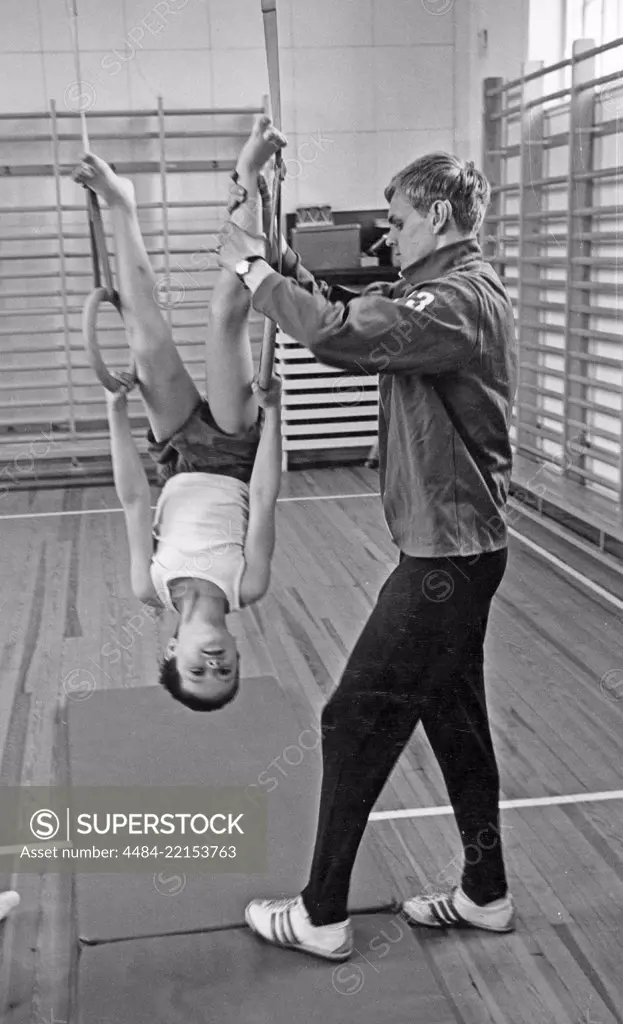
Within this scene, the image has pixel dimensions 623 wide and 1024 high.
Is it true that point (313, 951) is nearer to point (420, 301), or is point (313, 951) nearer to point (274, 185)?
point (420, 301)

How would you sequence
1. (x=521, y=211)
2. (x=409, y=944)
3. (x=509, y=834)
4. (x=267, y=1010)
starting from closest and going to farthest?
(x=267, y=1010) → (x=409, y=944) → (x=509, y=834) → (x=521, y=211)

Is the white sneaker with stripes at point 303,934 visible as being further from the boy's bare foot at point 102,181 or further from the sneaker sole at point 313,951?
the boy's bare foot at point 102,181

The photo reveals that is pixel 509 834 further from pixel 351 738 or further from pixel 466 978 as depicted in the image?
pixel 351 738

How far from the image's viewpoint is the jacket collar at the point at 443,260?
1.92 meters

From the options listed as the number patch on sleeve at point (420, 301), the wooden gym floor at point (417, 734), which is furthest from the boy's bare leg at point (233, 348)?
the wooden gym floor at point (417, 734)

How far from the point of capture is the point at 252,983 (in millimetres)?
1999

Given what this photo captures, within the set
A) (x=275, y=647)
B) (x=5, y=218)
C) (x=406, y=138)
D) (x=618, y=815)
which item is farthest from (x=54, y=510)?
(x=618, y=815)

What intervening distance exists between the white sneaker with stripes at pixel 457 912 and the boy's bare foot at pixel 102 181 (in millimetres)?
1654

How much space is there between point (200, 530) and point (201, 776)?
93 cm

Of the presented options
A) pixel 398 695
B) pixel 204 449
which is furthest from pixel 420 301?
pixel 398 695

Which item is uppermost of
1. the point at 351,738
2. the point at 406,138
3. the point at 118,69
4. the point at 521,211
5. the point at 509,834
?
the point at 118,69

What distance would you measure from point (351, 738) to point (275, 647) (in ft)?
6.29

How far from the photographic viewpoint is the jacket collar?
192 cm

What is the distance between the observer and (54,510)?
5105mm
